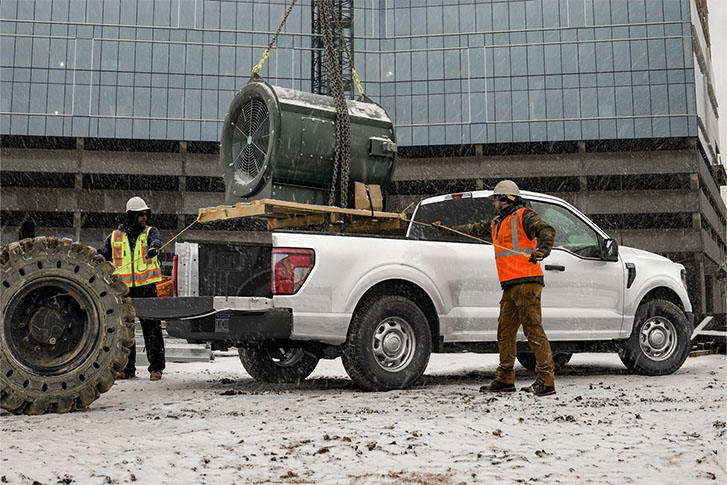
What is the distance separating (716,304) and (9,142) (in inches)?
2244

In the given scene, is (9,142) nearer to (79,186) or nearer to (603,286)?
(79,186)

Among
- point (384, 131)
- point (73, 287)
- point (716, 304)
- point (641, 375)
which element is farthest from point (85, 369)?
point (716, 304)

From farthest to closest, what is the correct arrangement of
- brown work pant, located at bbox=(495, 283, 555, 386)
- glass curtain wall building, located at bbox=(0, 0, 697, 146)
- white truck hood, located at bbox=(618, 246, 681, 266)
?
glass curtain wall building, located at bbox=(0, 0, 697, 146) < white truck hood, located at bbox=(618, 246, 681, 266) < brown work pant, located at bbox=(495, 283, 555, 386)

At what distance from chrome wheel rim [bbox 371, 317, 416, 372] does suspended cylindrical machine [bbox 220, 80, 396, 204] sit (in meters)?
1.84

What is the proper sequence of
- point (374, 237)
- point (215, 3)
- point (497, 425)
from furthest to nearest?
point (215, 3), point (374, 237), point (497, 425)

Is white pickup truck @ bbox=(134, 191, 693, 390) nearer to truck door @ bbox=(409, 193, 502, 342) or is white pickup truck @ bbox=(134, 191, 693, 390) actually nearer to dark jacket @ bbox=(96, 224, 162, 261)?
truck door @ bbox=(409, 193, 502, 342)

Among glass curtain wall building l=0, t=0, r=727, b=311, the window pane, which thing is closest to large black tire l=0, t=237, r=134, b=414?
the window pane

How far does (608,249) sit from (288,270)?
3.92 m

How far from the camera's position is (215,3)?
58750mm

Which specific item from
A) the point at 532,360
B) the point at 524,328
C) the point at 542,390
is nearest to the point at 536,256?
the point at 524,328

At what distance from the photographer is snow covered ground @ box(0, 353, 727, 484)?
13.2ft

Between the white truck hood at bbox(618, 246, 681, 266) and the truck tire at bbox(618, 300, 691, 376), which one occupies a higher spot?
the white truck hood at bbox(618, 246, 681, 266)

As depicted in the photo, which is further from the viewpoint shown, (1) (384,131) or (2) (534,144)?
(2) (534,144)

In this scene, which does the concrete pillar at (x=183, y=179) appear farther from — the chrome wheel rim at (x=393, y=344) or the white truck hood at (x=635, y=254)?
the chrome wheel rim at (x=393, y=344)
